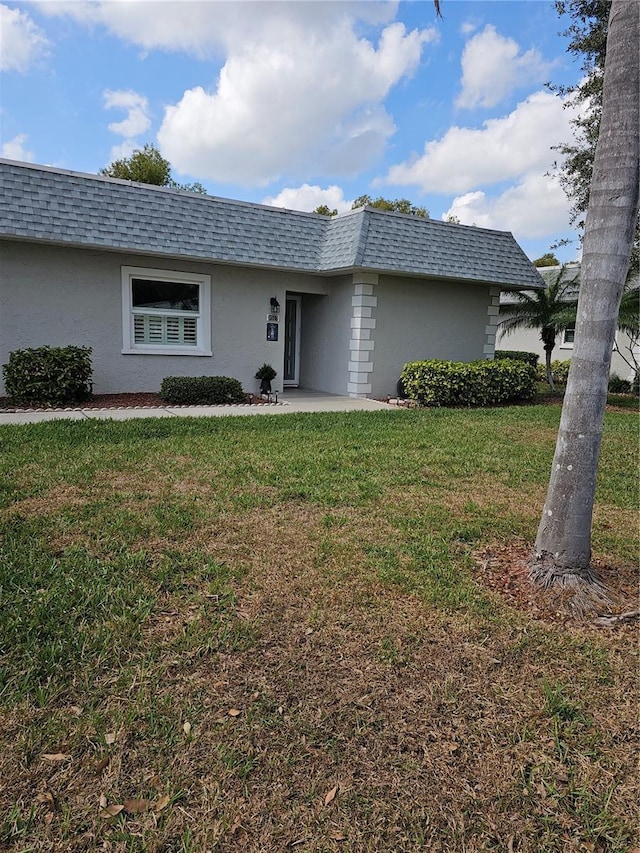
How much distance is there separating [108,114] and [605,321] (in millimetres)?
11699

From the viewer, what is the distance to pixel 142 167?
25578 mm

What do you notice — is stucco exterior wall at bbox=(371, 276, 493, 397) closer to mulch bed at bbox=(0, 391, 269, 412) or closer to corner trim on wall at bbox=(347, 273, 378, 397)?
corner trim on wall at bbox=(347, 273, 378, 397)

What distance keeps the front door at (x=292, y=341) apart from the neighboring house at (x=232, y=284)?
4 cm

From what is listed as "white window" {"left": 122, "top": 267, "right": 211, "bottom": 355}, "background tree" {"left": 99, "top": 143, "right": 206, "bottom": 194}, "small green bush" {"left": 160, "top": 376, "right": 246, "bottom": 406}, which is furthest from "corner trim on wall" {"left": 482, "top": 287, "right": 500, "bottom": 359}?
"background tree" {"left": 99, "top": 143, "right": 206, "bottom": 194}

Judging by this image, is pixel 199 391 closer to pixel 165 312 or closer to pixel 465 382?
pixel 165 312

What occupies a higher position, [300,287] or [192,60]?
[192,60]

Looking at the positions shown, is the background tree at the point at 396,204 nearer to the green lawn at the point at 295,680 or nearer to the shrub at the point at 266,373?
the shrub at the point at 266,373

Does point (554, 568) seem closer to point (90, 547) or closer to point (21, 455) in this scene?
point (90, 547)

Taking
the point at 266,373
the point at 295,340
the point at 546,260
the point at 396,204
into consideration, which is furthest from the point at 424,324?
the point at 546,260

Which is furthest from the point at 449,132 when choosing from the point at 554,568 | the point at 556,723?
the point at 556,723

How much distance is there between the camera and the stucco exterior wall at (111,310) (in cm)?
918

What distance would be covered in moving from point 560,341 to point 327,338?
1078 centimetres

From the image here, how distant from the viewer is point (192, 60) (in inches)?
359

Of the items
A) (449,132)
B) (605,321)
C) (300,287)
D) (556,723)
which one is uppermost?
(449,132)
